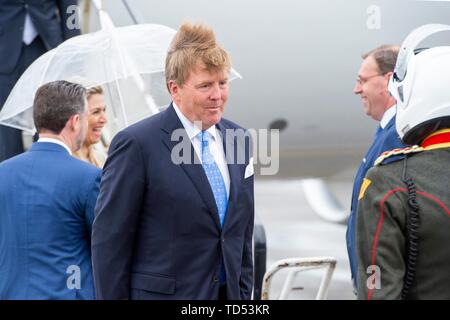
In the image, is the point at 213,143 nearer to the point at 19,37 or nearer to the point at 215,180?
the point at 215,180

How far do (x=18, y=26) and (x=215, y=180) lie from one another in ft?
8.76

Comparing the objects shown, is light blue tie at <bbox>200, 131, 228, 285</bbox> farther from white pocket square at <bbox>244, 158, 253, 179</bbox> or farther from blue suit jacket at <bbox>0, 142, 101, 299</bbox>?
blue suit jacket at <bbox>0, 142, 101, 299</bbox>

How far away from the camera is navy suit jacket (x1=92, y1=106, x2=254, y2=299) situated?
2982 millimetres

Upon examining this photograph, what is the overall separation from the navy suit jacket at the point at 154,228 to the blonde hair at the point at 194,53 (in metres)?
0.21

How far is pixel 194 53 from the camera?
10.00 ft

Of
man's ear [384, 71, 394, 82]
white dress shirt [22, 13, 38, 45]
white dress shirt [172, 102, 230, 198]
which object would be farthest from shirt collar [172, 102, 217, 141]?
white dress shirt [22, 13, 38, 45]

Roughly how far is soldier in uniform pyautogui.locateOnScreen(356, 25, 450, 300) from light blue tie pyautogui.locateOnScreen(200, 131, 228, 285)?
2.62ft


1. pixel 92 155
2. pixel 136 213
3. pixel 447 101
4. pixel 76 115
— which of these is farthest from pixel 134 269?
pixel 92 155

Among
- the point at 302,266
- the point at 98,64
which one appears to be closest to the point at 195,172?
the point at 302,266

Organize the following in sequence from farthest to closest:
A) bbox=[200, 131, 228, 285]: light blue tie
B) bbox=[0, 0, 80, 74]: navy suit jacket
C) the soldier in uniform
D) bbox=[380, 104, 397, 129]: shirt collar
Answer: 1. bbox=[0, 0, 80, 74]: navy suit jacket
2. bbox=[380, 104, 397, 129]: shirt collar
3. bbox=[200, 131, 228, 285]: light blue tie
4. the soldier in uniform

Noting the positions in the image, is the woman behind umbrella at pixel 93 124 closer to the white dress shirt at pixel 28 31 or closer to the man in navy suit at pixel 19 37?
the man in navy suit at pixel 19 37

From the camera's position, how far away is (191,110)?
122 inches

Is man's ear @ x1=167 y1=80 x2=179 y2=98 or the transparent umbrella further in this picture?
the transparent umbrella
